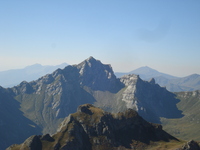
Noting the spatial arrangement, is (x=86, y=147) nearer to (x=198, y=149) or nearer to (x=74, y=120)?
(x=74, y=120)

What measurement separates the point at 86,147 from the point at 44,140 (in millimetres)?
35459

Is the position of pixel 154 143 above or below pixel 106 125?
below

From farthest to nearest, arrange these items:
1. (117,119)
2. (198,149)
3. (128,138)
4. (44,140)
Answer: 1. (117,119)
2. (128,138)
3. (44,140)
4. (198,149)

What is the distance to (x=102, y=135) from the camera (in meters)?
184

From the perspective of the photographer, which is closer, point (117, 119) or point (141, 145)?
point (141, 145)

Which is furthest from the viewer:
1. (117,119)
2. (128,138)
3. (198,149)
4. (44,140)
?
(117,119)

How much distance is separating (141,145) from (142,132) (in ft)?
54.0

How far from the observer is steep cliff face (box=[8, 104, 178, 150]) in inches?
→ 6585

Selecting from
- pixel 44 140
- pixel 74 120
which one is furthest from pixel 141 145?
pixel 44 140

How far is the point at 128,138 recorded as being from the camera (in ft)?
599

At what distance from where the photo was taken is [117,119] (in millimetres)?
195625

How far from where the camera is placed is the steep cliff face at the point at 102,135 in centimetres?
16725

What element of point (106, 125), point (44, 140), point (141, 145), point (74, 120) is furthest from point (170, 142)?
point (44, 140)

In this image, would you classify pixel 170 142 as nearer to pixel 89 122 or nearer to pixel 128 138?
pixel 128 138
